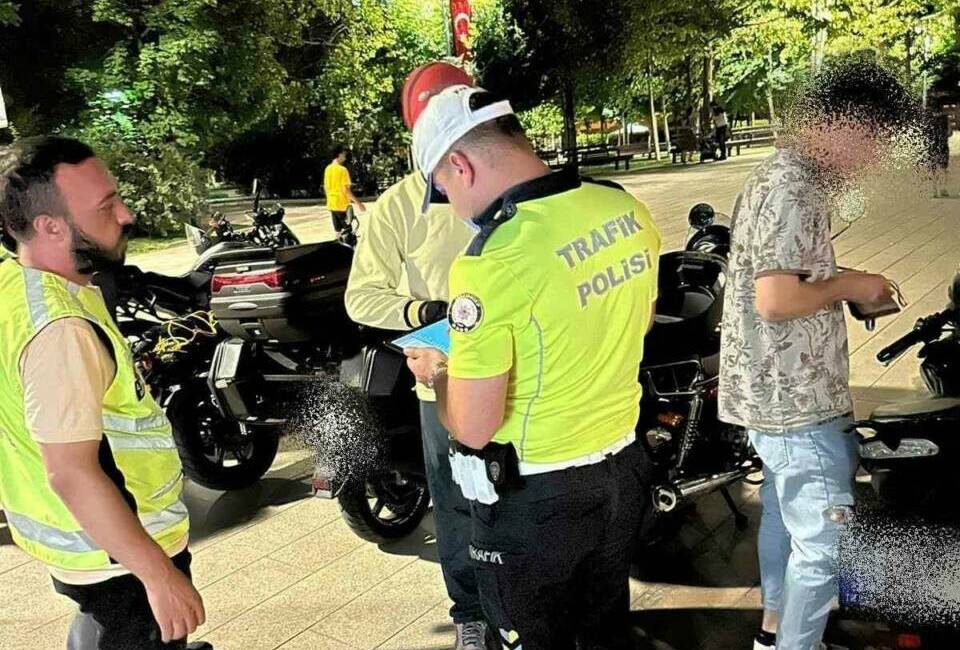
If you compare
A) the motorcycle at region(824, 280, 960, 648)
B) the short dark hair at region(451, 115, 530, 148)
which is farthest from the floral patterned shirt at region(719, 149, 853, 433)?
the short dark hair at region(451, 115, 530, 148)

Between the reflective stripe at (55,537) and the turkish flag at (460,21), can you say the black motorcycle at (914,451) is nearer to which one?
the reflective stripe at (55,537)

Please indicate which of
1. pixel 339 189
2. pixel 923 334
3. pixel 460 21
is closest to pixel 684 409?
pixel 923 334

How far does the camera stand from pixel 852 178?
6.63ft

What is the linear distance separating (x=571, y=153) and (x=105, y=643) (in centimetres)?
2654

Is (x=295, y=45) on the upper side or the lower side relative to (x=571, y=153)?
upper

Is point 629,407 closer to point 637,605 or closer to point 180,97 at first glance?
point 637,605

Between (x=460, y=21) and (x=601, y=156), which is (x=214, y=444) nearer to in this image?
(x=460, y=21)

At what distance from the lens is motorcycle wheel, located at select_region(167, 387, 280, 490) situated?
427 centimetres

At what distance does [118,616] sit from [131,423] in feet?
1.35

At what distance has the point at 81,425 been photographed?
1572 mm

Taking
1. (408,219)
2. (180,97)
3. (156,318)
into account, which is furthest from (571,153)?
(408,219)

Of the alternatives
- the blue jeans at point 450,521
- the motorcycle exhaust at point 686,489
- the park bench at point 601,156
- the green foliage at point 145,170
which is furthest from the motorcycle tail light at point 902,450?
the park bench at point 601,156

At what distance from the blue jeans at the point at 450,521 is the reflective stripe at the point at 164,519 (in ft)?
2.88

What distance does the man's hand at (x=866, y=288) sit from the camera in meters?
2.06
